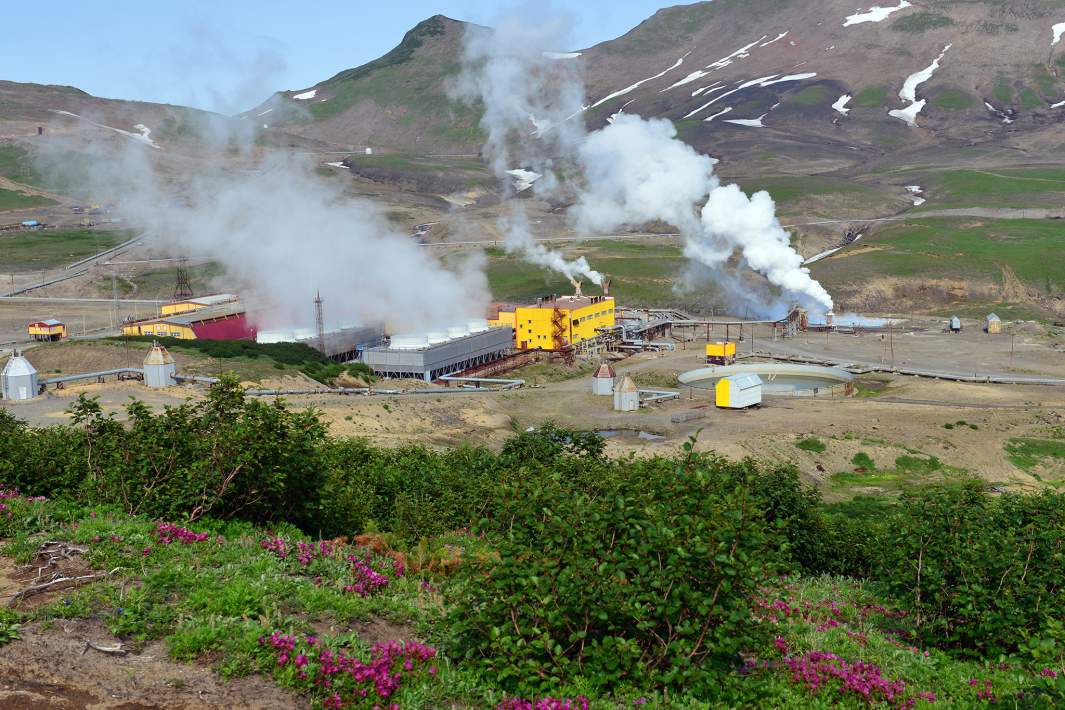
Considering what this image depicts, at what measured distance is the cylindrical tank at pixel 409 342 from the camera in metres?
83.8

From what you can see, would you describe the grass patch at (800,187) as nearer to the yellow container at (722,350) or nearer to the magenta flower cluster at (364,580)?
the yellow container at (722,350)

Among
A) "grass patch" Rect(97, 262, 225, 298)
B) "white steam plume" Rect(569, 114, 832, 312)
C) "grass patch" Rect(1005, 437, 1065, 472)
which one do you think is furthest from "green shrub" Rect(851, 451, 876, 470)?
"grass patch" Rect(97, 262, 225, 298)

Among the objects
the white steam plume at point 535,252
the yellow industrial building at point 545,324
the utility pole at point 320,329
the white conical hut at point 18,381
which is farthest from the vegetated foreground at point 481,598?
the white steam plume at point 535,252

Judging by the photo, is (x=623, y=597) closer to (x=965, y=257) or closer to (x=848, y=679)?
(x=848, y=679)

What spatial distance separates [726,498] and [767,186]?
592 feet

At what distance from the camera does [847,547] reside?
94.5 feet

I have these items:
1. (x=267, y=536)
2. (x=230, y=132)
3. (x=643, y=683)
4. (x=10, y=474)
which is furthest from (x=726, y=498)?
(x=230, y=132)

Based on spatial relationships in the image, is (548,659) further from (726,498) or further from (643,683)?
(726,498)

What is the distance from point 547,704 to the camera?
11586mm

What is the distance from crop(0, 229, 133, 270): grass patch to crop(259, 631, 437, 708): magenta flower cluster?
14476 cm

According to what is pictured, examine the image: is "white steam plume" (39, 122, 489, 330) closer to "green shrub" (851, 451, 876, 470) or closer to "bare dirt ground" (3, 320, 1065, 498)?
"bare dirt ground" (3, 320, 1065, 498)

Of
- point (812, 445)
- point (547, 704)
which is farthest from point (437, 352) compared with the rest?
point (547, 704)

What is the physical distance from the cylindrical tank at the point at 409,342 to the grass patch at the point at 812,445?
35.9 m

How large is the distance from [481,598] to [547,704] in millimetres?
1865
